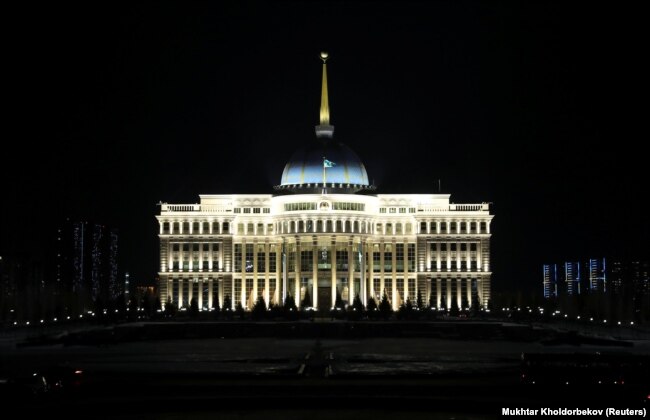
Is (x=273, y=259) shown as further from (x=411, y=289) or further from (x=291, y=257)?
(x=411, y=289)

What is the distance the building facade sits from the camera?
513ft

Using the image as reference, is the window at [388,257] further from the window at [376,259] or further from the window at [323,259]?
the window at [323,259]

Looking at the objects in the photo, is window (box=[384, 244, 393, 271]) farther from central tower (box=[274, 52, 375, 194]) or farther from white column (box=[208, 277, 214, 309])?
white column (box=[208, 277, 214, 309])

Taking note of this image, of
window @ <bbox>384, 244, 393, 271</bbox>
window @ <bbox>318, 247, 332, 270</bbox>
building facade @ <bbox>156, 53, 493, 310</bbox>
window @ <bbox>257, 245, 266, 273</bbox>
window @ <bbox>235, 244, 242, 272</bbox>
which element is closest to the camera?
building facade @ <bbox>156, 53, 493, 310</bbox>

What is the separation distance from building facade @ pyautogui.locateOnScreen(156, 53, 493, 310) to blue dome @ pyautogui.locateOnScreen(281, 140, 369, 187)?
5.0 inches

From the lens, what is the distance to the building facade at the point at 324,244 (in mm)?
156250

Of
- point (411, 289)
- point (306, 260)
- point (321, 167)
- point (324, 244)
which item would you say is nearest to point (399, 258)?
point (411, 289)

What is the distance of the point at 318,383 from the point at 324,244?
96457mm

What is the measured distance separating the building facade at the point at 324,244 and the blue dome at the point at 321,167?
0.13 meters

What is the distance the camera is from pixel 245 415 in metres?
49.5

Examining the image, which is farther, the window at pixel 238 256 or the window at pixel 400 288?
the window at pixel 238 256

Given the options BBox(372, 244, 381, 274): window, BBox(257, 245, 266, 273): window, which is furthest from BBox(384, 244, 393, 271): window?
BBox(257, 245, 266, 273): window

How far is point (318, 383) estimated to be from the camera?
198 feet

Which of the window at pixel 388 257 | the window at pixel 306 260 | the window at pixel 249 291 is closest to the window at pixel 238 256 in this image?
the window at pixel 249 291
